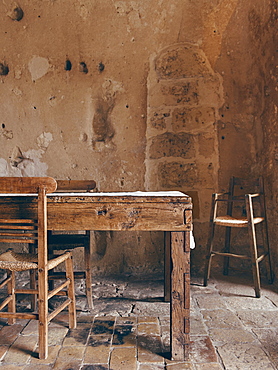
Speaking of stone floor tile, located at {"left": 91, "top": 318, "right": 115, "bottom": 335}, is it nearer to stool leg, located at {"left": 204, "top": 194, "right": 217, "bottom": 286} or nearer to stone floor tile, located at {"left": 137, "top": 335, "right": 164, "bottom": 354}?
stone floor tile, located at {"left": 137, "top": 335, "right": 164, "bottom": 354}

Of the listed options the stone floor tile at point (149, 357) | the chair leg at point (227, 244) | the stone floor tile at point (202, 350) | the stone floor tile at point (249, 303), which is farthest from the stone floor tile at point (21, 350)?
the chair leg at point (227, 244)

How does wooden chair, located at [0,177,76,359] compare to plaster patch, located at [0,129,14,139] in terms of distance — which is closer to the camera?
wooden chair, located at [0,177,76,359]

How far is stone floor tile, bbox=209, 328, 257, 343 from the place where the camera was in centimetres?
192

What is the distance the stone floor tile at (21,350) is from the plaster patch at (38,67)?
244cm

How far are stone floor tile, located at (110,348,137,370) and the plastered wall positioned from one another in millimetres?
1488

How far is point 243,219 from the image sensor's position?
2869 mm

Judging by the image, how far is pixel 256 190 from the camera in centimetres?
317

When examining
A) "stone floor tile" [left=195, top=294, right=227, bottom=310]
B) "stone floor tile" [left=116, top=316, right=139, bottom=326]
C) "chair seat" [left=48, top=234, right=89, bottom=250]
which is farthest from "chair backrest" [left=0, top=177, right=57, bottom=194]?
"stone floor tile" [left=195, top=294, right=227, bottom=310]

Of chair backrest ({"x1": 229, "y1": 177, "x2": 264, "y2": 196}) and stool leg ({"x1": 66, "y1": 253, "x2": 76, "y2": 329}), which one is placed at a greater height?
chair backrest ({"x1": 229, "y1": 177, "x2": 264, "y2": 196})

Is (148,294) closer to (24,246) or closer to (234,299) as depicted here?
(234,299)

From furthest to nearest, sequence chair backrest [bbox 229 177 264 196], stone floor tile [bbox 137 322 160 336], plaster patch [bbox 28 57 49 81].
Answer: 1. plaster patch [bbox 28 57 49 81]
2. chair backrest [bbox 229 177 264 196]
3. stone floor tile [bbox 137 322 160 336]

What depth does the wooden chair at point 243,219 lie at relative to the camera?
2676mm

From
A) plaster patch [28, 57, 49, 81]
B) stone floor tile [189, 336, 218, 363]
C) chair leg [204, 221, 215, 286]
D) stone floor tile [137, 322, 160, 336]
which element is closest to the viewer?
stone floor tile [189, 336, 218, 363]

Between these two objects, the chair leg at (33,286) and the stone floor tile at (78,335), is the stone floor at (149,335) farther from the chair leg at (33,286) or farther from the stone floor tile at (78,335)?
the chair leg at (33,286)
